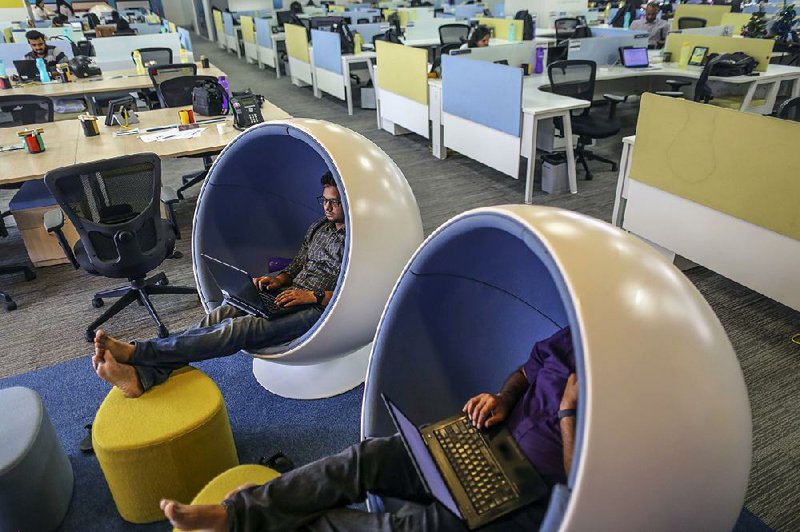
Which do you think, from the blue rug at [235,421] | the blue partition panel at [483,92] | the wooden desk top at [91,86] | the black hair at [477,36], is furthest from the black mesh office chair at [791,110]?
the wooden desk top at [91,86]

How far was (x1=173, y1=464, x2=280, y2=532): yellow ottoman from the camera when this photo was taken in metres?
1.49

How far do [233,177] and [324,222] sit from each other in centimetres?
56

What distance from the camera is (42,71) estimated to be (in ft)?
17.2

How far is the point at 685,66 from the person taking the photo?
5438 mm

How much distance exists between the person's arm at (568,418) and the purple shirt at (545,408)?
0.21 feet

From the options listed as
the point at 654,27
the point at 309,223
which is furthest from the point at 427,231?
the point at 654,27

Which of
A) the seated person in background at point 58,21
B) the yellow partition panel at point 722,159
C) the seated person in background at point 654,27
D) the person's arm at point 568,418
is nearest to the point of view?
the person's arm at point 568,418

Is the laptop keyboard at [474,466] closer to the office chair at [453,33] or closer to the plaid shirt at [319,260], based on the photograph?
the plaid shirt at [319,260]

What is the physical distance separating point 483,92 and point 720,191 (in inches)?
84.1

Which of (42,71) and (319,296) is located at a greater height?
(42,71)

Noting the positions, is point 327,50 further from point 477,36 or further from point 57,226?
point 57,226

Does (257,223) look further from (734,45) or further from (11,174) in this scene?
(734,45)

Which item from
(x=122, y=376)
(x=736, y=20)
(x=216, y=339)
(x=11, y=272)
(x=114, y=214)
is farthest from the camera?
(x=736, y=20)

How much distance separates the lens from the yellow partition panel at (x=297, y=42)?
7.72 metres
